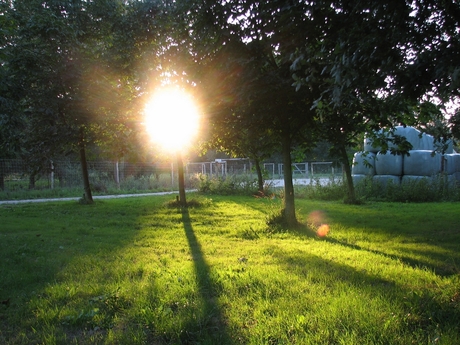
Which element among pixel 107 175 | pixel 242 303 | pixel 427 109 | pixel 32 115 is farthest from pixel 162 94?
pixel 107 175

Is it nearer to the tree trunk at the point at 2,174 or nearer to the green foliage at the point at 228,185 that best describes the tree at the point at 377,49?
the green foliage at the point at 228,185

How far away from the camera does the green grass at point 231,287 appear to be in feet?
8.63

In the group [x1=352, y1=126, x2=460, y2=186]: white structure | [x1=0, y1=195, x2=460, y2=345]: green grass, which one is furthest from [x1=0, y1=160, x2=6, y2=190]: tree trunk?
[x1=352, y1=126, x2=460, y2=186]: white structure

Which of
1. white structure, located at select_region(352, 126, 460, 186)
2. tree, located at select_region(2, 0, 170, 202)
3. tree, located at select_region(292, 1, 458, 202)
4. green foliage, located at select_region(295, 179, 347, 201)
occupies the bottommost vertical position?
green foliage, located at select_region(295, 179, 347, 201)

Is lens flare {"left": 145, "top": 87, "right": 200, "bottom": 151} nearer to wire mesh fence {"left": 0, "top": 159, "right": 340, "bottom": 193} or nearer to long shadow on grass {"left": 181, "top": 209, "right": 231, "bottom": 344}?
long shadow on grass {"left": 181, "top": 209, "right": 231, "bottom": 344}

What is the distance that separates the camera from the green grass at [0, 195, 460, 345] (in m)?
2.63

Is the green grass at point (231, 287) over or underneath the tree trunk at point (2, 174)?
underneath

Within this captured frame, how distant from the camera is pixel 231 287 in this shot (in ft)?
11.7

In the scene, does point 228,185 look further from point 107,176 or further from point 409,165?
point 409,165

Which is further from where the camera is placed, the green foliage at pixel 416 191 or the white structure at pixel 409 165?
the white structure at pixel 409 165

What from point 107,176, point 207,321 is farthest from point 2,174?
point 207,321

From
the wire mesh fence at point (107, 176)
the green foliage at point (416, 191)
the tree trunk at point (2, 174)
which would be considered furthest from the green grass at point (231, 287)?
the tree trunk at point (2, 174)

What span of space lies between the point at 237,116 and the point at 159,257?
10.7 ft

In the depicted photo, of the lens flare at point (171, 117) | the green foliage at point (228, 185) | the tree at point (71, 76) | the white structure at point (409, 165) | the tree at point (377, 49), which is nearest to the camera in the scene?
the tree at point (377, 49)
